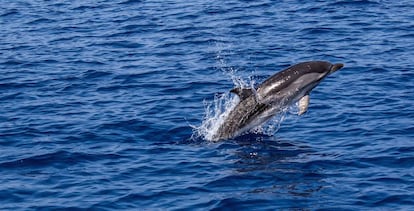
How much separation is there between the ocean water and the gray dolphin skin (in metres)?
0.48

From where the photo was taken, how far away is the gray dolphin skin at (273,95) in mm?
20906

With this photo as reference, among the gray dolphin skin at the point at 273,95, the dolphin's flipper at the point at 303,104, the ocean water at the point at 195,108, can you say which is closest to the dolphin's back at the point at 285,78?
the gray dolphin skin at the point at 273,95

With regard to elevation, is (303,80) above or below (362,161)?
above

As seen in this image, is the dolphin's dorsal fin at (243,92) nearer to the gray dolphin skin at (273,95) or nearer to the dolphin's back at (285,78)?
the gray dolphin skin at (273,95)

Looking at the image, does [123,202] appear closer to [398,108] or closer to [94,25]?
[398,108]

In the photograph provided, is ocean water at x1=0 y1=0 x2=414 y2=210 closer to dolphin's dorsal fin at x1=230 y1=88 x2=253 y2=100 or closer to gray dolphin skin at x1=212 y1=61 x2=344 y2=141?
gray dolphin skin at x1=212 y1=61 x2=344 y2=141

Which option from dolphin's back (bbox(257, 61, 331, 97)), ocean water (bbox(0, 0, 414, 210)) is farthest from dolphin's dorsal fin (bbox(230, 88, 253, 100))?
A: ocean water (bbox(0, 0, 414, 210))

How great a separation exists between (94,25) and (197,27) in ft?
13.8

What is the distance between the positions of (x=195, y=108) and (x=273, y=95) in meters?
3.72

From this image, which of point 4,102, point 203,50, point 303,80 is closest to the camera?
point 303,80

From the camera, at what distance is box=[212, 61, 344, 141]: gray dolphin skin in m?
20.9

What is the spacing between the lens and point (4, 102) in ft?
82.4

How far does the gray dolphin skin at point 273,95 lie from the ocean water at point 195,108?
483 mm

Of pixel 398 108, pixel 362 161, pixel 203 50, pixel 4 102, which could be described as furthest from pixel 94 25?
pixel 362 161
